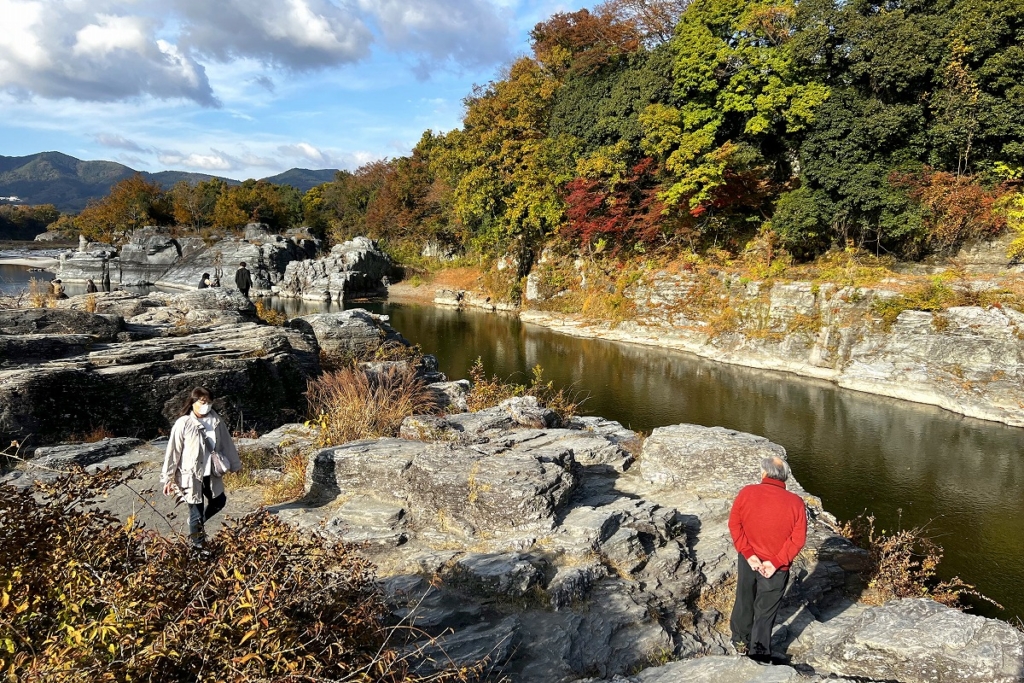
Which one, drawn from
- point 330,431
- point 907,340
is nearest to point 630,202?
point 907,340

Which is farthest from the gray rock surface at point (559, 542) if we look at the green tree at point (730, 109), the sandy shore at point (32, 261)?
the sandy shore at point (32, 261)

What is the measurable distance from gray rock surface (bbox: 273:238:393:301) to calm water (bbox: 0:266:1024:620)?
18.9m

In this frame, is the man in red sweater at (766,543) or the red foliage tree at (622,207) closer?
the man in red sweater at (766,543)

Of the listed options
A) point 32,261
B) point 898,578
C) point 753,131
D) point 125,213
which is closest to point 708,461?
point 898,578

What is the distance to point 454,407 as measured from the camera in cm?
1268

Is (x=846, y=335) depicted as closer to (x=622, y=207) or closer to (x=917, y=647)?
(x=622, y=207)

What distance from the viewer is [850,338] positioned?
18938mm

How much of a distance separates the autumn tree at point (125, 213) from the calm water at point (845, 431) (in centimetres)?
4179

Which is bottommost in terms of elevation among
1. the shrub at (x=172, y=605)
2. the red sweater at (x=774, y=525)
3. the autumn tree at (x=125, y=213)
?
the red sweater at (x=774, y=525)

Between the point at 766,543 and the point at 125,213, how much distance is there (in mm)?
61785

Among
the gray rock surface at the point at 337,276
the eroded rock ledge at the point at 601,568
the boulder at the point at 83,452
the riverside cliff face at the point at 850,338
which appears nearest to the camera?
the eroded rock ledge at the point at 601,568

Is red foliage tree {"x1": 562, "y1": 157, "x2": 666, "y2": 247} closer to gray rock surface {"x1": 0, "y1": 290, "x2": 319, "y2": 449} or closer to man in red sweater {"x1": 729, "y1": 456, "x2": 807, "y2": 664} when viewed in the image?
gray rock surface {"x1": 0, "y1": 290, "x2": 319, "y2": 449}

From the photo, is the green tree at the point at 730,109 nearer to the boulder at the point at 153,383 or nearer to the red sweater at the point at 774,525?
the boulder at the point at 153,383

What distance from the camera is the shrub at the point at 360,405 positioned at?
29.0ft
